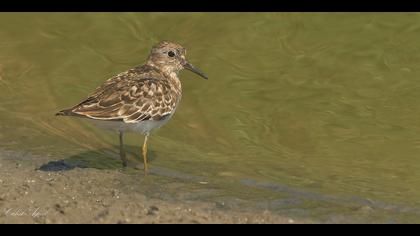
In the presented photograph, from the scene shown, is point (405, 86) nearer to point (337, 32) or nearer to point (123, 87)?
point (337, 32)

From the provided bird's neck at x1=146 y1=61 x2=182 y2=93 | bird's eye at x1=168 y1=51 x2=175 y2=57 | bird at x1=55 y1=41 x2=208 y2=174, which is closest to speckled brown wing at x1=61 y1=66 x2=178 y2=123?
bird at x1=55 y1=41 x2=208 y2=174

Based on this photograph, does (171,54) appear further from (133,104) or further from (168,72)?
(133,104)

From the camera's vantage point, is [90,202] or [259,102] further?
[259,102]

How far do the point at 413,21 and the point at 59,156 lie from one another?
1004 centimetres

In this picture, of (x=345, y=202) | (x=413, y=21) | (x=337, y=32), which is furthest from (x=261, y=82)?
(x=345, y=202)

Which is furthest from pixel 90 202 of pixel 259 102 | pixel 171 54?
pixel 259 102

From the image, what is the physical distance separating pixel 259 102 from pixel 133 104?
4362 millimetres

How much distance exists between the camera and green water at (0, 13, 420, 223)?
44.4 ft

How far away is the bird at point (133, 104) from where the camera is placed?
1332 centimetres

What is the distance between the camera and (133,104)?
13.7 metres

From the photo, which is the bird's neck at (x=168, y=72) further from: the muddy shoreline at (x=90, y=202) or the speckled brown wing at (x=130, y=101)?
the muddy shoreline at (x=90, y=202)

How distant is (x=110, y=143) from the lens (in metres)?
15.6

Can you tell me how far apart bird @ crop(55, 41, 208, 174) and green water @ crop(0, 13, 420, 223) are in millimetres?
806

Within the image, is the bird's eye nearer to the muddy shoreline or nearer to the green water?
the green water
